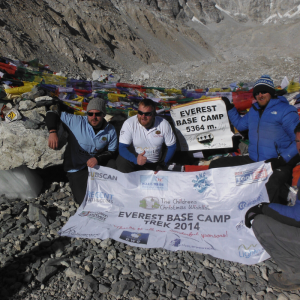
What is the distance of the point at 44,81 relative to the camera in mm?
5383

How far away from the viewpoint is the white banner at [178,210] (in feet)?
10.6

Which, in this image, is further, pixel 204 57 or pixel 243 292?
pixel 204 57

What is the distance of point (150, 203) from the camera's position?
399cm

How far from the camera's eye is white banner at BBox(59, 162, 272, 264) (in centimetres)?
324

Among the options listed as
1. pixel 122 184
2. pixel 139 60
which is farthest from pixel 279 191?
pixel 139 60

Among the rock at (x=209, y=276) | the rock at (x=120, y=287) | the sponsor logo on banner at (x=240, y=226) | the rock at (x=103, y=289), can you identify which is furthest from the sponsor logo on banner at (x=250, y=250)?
the rock at (x=103, y=289)

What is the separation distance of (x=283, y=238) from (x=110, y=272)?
198 cm

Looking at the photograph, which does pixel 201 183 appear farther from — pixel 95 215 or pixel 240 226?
pixel 95 215

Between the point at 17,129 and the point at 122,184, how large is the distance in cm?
207

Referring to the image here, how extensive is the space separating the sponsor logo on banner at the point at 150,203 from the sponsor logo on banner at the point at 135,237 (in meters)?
0.57

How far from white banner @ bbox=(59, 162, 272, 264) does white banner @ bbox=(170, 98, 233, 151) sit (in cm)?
145

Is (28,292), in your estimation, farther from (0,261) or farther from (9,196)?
(9,196)

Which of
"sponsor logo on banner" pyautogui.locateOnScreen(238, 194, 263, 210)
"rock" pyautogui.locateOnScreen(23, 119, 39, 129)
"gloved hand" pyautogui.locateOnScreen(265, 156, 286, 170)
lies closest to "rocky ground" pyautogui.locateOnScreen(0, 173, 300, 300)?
"sponsor logo on banner" pyautogui.locateOnScreen(238, 194, 263, 210)

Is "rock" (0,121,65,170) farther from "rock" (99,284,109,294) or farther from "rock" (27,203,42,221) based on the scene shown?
"rock" (99,284,109,294)
